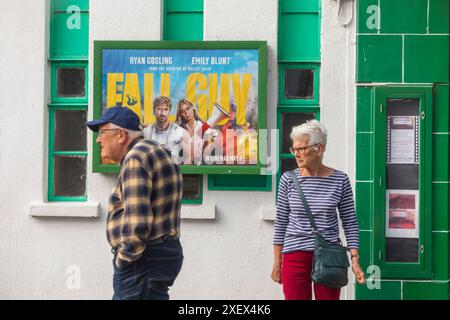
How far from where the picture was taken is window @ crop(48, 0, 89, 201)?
26.3ft

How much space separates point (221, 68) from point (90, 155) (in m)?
1.50

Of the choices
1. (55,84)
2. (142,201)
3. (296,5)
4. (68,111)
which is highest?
(296,5)

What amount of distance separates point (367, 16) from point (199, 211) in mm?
2361

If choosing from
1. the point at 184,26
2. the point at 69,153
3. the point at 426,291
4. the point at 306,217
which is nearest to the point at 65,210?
the point at 69,153

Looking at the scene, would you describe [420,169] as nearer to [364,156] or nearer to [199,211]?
[364,156]

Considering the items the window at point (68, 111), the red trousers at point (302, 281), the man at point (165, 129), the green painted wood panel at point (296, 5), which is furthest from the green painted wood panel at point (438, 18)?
the window at point (68, 111)

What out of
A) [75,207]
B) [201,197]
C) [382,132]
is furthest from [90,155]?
[382,132]

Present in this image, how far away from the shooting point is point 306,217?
5.85 meters

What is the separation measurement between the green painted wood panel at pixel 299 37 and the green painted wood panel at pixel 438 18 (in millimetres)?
1031

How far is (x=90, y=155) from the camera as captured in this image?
7.92 meters

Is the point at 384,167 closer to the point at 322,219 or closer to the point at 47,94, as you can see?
the point at 322,219

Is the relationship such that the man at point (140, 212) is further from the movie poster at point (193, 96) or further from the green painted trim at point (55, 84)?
the green painted trim at point (55, 84)

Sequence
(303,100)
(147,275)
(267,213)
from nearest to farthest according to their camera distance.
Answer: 1. (147,275)
2. (267,213)
3. (303,100)

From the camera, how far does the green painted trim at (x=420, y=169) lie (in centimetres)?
755
